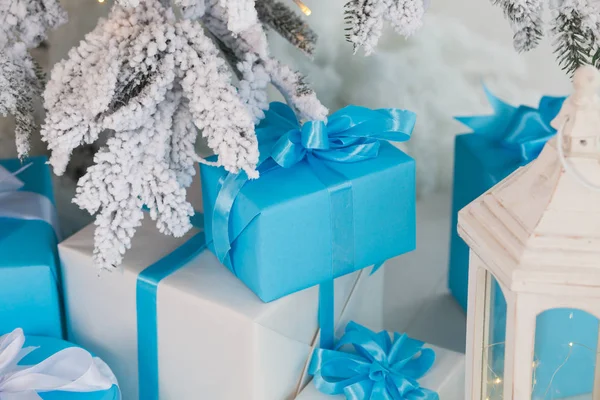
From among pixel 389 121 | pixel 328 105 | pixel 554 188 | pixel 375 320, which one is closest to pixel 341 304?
pixel 375 320

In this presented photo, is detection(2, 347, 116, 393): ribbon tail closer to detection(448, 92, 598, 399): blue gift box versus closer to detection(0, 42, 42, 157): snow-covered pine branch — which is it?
detection(0, 42, 42, 157): snow-covered pine branch

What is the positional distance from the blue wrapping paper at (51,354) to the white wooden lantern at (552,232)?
492 millimetres

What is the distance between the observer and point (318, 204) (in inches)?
34.6

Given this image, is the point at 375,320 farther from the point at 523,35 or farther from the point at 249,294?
the point at 523,35

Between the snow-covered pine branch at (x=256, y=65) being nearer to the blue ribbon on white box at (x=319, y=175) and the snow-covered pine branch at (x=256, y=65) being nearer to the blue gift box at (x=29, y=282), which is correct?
the blue ribbon on white box at (x=319, y=175)

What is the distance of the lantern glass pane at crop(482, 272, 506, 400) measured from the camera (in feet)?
2.33

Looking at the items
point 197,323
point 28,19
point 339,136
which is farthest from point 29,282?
point 339,136

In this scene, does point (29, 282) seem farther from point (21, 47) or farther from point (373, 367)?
point (373, 367)

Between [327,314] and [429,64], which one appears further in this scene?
[429,64]

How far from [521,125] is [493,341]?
42 cm

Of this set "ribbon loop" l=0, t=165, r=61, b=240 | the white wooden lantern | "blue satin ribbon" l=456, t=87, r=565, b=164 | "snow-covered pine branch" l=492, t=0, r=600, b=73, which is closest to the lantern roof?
the white wooden lantern

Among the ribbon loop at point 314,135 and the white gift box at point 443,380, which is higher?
the ribbon loop at point 314,135

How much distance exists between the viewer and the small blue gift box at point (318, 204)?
868mm

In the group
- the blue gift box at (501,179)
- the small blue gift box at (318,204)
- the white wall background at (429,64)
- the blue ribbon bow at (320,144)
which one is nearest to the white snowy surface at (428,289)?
the blue gift box at (501,179)
